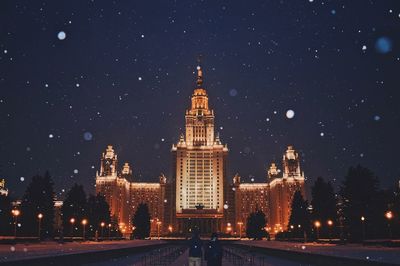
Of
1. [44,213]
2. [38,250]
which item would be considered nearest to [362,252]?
[38,250]

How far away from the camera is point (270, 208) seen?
198 metres

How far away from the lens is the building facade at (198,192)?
181125mm

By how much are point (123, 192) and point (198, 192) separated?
31808mm

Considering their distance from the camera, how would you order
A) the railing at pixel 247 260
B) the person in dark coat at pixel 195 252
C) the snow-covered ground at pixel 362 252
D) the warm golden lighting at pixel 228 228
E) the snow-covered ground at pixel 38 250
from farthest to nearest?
the warm golden lighting at pixel 228 228 < the railing at pixel 247 260 < the snow-covered ground at pixel 362 252 < the snow-covered ground at pixel 38 250 < the person in dark coat at pixel 195 252

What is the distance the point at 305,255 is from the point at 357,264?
839cm

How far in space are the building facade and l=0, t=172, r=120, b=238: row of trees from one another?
308ft

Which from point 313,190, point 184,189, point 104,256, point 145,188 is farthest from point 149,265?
point 145,188

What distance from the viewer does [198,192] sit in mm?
188250

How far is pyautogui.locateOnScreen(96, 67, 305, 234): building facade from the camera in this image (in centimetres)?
18112

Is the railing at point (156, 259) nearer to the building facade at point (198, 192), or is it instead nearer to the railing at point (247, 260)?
the railing at point (247, 260)

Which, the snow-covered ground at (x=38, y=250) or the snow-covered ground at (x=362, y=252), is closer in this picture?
the snow-covered ground at (x=38, y=250)

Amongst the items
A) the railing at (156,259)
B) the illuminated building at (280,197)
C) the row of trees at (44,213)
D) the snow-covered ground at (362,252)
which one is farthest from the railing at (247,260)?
the illuminated building at (280,197)

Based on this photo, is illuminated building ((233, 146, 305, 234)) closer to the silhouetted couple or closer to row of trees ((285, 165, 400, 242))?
row of trees ((285, 165, 400, 242))

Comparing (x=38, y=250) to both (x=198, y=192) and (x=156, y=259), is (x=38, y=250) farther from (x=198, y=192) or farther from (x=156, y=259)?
(x=198, y=192)
